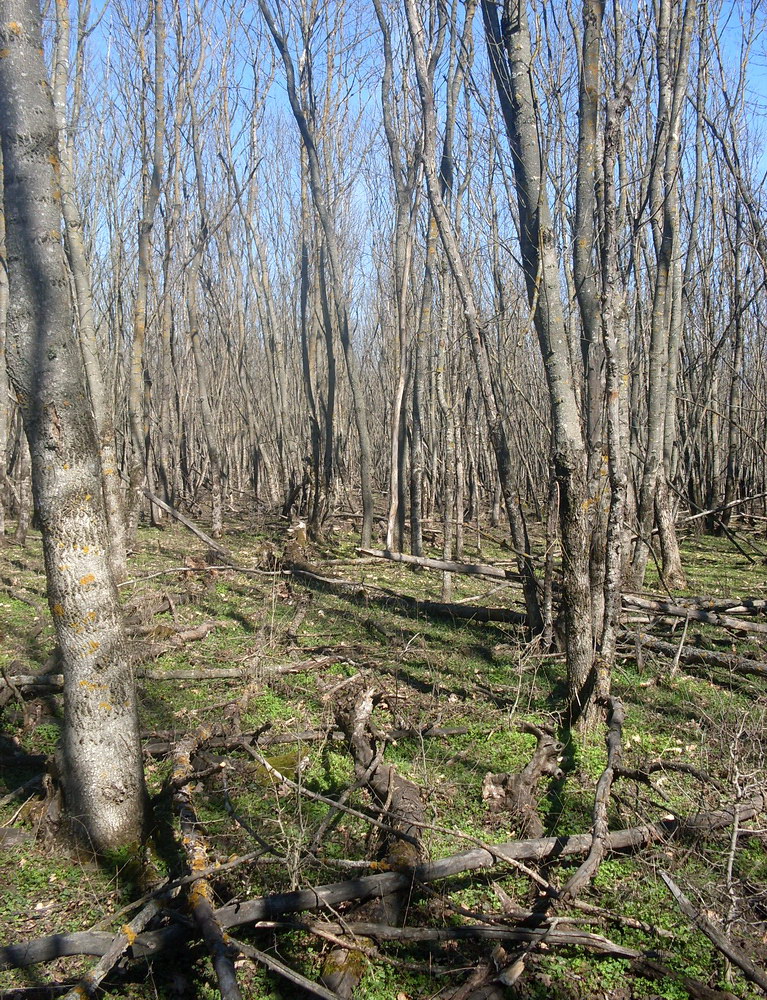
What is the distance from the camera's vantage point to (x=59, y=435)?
3066mm

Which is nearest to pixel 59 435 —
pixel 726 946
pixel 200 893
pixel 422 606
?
pixel 200 893

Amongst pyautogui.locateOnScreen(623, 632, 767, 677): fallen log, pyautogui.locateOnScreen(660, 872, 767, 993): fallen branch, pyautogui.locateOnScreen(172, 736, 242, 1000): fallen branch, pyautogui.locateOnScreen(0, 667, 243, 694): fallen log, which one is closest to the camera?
pyautogui.locateOnScreen(172, 736, 242, 1000): fallen branch

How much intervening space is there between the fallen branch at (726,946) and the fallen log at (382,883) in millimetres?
407

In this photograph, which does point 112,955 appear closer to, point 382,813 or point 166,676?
point 382,813

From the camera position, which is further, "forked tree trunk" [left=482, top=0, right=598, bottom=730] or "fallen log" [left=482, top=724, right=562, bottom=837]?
"forked tree trunk" [left=482, top=0, right=598, bottom=730]

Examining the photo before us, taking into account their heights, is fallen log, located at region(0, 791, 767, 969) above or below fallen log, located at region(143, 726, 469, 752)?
below

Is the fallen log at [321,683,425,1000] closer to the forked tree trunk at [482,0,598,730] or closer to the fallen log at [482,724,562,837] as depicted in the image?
the fallen log at [482,724,562,837]

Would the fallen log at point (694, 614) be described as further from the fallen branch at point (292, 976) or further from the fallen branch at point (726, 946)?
the fallen branch at point (292, 976)

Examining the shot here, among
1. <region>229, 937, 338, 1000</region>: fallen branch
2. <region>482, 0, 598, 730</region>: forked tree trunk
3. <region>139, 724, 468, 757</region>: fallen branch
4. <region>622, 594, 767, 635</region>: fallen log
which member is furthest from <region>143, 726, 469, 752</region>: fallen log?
<region>622, 594, 767, 635</region>: fallen log

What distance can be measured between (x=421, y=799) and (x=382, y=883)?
2.78 ft

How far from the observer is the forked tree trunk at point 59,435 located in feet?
10.0

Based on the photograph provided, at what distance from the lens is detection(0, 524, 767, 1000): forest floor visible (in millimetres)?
2709

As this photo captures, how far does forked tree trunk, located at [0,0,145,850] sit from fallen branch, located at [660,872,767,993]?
239 centimetres

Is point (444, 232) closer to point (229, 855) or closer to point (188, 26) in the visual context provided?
point (229, 855)
